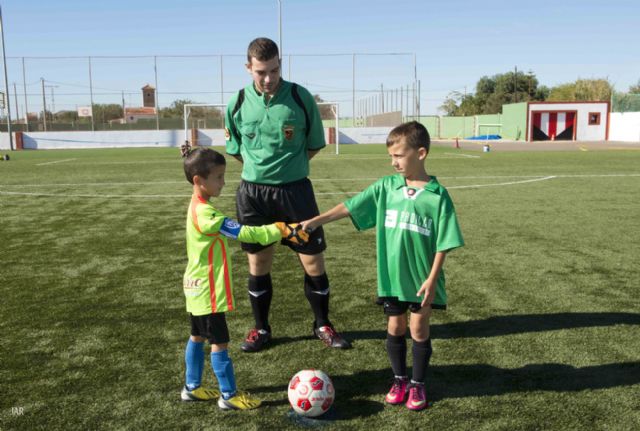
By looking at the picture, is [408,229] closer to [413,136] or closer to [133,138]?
[413,136]

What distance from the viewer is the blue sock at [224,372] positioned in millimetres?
3340

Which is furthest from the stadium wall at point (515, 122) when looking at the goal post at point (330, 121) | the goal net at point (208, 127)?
the goal net at point (208, 127)

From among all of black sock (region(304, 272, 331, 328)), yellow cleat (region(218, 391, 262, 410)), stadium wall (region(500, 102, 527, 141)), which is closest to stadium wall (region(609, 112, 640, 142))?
stadium wall (region(500, 102, 527, 141))

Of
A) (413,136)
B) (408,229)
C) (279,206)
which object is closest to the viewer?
(413,136)

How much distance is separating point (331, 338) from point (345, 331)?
359 millimetres

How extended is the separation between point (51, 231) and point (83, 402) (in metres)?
6.34

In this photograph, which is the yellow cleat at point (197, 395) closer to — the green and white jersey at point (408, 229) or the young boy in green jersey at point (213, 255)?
the young boy in green jersey at point (213, 255)

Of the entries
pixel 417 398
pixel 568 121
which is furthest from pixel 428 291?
pixel 568 121

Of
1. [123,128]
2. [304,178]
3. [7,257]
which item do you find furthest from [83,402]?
[123,128]

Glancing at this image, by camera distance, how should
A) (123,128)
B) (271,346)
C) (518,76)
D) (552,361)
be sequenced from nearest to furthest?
(552,361), (271,346), (123,128), (518,76)

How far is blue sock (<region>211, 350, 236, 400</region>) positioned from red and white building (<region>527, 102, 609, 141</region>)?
5073cm

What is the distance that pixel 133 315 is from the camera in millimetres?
5035

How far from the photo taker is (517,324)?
188 inches

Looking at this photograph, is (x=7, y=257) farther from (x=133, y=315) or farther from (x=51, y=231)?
(x=133, y=315)
